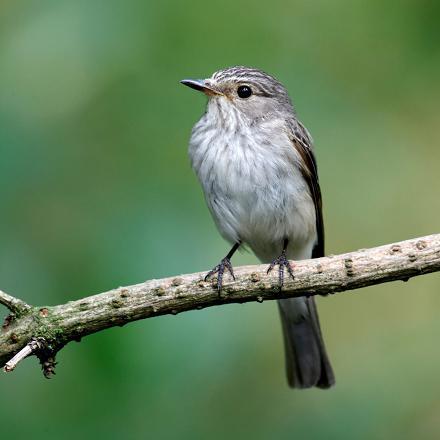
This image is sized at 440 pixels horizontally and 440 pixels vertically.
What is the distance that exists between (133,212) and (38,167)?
0.48m

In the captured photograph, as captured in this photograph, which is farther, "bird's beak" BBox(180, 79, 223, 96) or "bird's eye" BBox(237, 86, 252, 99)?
"bird's eye" BBox(237, 86, 252, 99)

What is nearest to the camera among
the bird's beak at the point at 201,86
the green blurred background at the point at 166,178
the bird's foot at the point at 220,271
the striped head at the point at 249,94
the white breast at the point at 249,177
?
the green blurred background at the point at 166,178

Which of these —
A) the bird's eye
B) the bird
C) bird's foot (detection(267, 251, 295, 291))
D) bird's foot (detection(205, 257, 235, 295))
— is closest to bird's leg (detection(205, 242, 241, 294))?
bird's foot (detection(205, 257, 235, 295))

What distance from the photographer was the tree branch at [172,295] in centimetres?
329

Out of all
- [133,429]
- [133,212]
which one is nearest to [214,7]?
[133,212]

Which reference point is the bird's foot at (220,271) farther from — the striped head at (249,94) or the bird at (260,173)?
the striped head at (249,94)

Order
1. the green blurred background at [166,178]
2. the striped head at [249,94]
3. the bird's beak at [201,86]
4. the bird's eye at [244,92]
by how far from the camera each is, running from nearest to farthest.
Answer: the green blurred background at [166,178]
the bird's beak at [201,86]
the striped head at [249,94]
the bird's eye at [244,92]

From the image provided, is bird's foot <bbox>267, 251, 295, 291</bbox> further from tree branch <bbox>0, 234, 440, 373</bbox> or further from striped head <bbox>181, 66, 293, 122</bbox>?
striped head <bbox>181, 66, 293, 122</bbox>

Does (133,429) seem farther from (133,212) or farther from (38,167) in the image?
(38,167)

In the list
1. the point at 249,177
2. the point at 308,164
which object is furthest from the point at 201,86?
the point at 308,164

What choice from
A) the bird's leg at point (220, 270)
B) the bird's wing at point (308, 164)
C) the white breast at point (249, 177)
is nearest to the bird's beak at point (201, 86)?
the white breast at point (249, 177)

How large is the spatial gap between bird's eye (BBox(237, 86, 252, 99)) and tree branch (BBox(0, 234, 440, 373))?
1835 mm

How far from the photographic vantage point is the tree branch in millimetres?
3291

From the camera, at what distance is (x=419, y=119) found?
412cm
